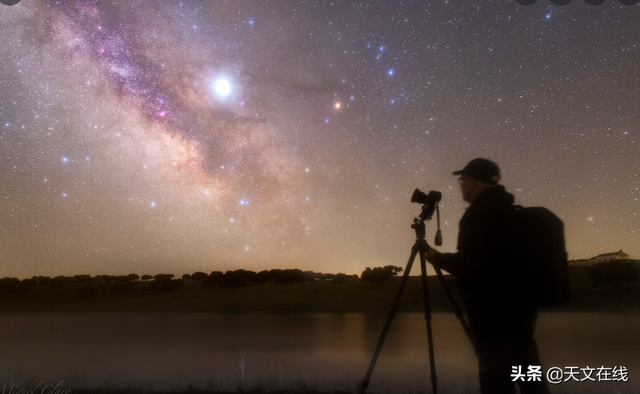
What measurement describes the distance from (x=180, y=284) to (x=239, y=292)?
1216cm

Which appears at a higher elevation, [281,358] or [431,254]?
[431,254]

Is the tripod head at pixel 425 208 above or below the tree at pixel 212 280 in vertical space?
above

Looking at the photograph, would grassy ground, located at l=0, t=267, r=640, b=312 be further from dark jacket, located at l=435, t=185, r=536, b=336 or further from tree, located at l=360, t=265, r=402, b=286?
dark jacket, located at l=435, t=185, r=536, b=336

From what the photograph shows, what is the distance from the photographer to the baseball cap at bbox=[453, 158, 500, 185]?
99.8 inches

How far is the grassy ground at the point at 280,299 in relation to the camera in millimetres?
30266

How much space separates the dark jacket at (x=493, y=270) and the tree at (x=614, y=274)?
1581 inches

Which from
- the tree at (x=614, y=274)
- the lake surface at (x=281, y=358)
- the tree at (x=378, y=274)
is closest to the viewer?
the lake surface at (x=281, y=358)

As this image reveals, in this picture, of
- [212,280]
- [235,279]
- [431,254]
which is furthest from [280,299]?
[431,254]

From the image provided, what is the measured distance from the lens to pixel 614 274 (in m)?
33.4

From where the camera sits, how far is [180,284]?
49.8 metres

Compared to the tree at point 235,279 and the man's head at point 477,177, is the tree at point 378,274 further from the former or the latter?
the man's head at point 477,177

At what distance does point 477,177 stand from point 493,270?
2.07 ft

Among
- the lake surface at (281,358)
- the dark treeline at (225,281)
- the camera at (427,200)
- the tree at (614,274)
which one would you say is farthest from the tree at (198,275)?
the camera at (427,200)

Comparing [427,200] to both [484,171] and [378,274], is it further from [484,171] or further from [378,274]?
[378,274]
